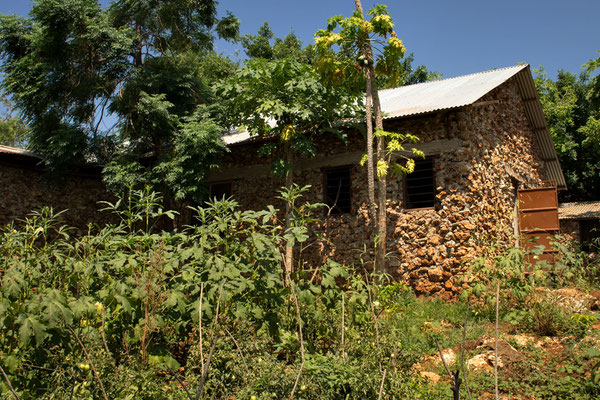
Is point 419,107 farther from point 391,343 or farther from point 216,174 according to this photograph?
point 391,343

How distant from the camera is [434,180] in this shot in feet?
31.8

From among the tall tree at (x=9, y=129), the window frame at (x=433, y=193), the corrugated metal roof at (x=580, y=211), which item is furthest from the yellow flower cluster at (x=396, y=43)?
the tall tree at (x=9, y=129)

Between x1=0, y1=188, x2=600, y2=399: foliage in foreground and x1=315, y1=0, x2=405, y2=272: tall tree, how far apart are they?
4435 mm

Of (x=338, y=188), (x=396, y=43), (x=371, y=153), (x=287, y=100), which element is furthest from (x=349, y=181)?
(x=396, y=43)

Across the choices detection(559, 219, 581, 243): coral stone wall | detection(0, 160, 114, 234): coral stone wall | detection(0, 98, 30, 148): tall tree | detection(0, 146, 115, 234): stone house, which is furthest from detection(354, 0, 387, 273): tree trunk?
detection(0, 98, 30, 148): tall tree

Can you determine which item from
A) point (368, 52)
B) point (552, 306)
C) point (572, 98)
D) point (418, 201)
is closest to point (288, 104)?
point (368, 52)

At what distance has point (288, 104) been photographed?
31.8ft

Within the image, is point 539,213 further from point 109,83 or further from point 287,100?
point 109,83

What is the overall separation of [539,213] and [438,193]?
11.0 feet

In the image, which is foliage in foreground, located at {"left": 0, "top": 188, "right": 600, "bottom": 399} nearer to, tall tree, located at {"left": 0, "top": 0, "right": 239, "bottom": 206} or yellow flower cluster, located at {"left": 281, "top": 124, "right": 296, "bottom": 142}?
yellow flower cluster, located at {"left": 281, "top": 124, "right": 296, "bottom": 142}

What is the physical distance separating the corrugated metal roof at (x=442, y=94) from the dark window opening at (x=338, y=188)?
64.9 inches

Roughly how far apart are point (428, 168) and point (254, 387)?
756 centimetres

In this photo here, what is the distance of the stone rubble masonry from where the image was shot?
30.4ft

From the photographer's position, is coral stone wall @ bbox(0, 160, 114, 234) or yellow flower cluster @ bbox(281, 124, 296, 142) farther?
coral stone wall @ bbox(0, 160, 114, 234)
